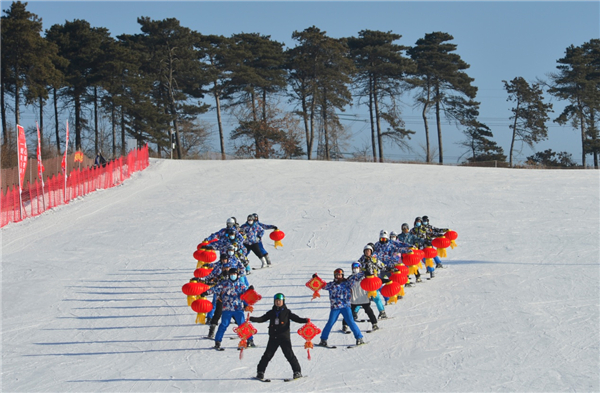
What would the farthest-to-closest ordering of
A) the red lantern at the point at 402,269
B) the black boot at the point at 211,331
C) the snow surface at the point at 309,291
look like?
the red lantern at the point at 402,269 < the black boot at the point at 211,331 < the snow surface at the point at 309,291

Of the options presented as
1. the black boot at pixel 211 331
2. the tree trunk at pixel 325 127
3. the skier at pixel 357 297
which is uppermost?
the tree trunk at pixel 325 127

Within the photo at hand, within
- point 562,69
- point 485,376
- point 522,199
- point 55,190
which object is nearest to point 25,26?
point 55,190

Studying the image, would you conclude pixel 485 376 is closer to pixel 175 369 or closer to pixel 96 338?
→ pixel 175 369

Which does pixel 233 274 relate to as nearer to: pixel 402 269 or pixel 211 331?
Result: pixel 211 331

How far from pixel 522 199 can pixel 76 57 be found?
3110 cm

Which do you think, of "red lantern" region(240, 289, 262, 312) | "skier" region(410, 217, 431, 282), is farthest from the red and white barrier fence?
"red lantern" region(240, 289, 262, 312)

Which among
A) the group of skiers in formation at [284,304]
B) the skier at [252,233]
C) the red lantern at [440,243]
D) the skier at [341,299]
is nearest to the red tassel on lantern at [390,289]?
the group of skiers in formation at [284,304]

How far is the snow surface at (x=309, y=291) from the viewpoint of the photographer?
355 inches

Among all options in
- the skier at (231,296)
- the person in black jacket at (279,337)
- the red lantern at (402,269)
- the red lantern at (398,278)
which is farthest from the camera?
the red lantern at (402,269)

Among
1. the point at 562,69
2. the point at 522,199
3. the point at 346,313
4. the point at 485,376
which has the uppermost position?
the point at 562,69

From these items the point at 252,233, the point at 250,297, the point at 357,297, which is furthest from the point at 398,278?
the point at 252,233

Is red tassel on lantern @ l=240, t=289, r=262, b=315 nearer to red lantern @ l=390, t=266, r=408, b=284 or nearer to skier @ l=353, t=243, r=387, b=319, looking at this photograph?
skier @ l=353, t=243, r=387, b=319

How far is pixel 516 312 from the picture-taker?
37.3 feet

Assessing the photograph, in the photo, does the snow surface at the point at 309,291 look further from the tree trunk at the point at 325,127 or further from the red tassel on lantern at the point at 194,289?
the tree trunk at the point at 325,127
